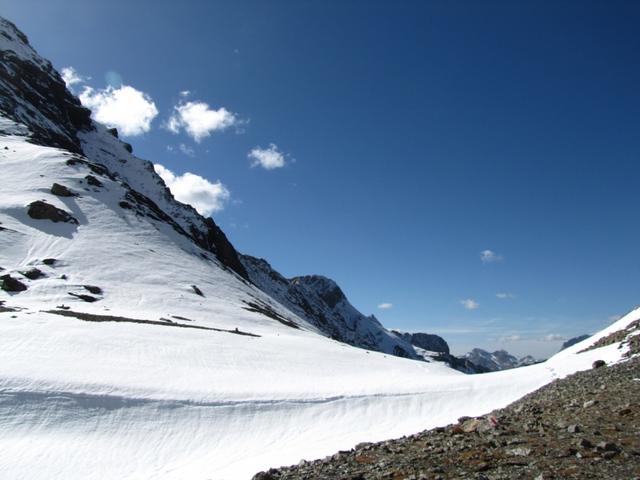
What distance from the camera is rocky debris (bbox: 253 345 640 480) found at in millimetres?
7348

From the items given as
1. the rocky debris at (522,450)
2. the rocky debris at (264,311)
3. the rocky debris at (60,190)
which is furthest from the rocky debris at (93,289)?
the rocky debris at (522,450)

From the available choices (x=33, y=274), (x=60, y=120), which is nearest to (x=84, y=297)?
(x=33, y=274)

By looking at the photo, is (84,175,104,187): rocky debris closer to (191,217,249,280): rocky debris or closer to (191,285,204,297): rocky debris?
(191,285,204,297): rocky debris

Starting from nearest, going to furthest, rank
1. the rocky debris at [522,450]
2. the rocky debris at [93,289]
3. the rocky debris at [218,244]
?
the rocky debris at [522,450] < the rocky debris at [93,289] < the rocky debris at [218,244]

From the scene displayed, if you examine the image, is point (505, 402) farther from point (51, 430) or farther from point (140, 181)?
point (140, 181)

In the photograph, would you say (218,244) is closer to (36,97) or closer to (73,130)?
(73,130)

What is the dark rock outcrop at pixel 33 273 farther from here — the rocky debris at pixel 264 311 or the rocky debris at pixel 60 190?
the rocky debris at pixel 60 190

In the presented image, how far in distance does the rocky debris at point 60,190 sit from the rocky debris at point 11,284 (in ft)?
111

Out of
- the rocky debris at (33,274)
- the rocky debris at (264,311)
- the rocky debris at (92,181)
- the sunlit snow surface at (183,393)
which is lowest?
the sunlit snow surface at (183,393)

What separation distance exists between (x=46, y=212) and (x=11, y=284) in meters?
25.4

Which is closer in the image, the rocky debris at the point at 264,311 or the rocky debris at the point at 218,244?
the rocky debris at the point at 264,311

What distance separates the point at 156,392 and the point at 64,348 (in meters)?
8.31

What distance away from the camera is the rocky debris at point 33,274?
146 ft

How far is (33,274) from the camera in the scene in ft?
148
